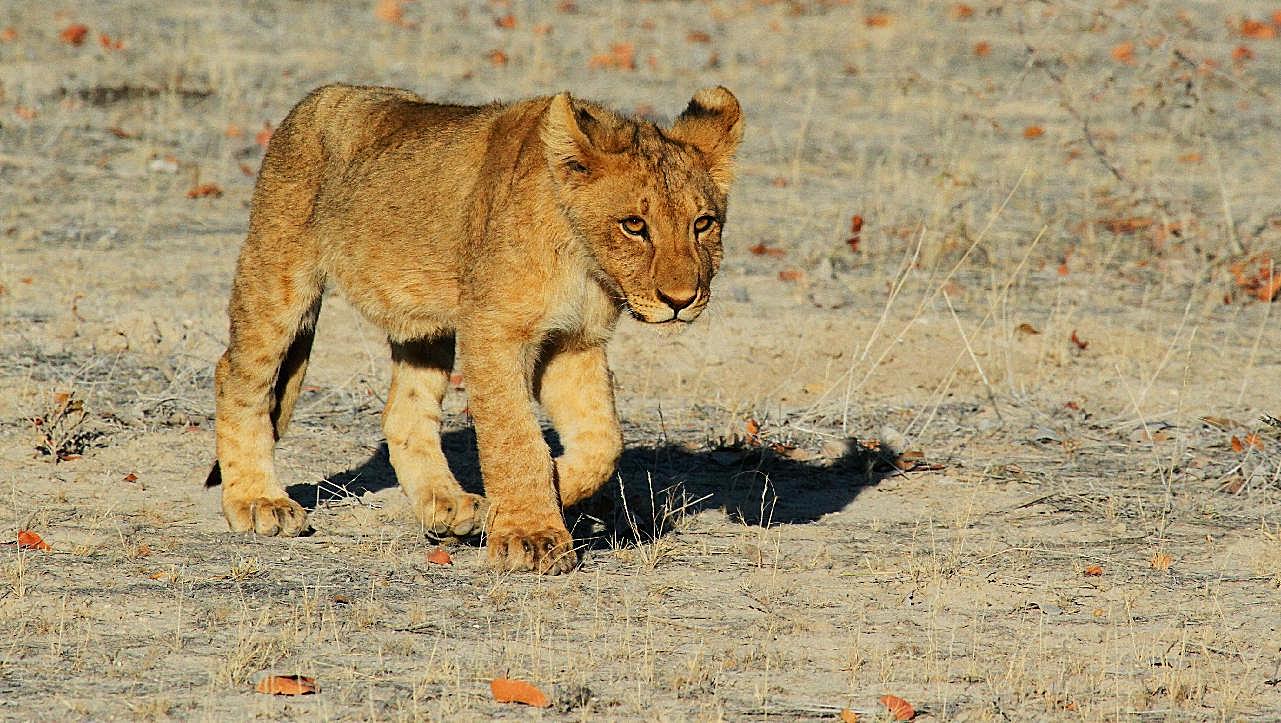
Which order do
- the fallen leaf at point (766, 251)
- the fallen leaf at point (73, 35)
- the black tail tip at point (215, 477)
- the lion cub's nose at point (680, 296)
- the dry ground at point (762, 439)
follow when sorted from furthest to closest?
the fallen leaf at point (73, 35) < the fallen leaf at point (766, 251) < the black tail tip at point (215, 477) < the lion cub's nose at point (680, 296) < the dry ground at point (762, 439)

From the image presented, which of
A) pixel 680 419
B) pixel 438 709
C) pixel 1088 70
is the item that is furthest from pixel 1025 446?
pixel 1088 70

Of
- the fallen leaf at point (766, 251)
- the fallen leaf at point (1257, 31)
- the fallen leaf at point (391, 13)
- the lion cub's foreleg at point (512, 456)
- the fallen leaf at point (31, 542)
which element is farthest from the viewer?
the fallen leaf at point (1257, 31)

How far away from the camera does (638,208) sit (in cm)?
502

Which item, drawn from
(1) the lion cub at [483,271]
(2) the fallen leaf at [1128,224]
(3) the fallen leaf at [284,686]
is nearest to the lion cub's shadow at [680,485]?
(1) the lion cub at [483,271]

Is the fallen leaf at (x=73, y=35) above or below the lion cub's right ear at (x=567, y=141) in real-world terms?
below

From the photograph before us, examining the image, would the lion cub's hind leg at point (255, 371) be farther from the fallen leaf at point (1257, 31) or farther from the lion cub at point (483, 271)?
the fallen leaf at point (1257, 31)

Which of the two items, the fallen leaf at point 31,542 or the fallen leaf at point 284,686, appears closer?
the fallen leaf at point 284,686

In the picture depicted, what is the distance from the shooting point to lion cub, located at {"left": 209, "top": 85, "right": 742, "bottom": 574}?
16.6 ft

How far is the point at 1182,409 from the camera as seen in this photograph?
7.84m

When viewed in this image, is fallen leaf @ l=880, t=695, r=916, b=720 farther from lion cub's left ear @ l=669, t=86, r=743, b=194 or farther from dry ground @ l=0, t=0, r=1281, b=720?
lion cub's left ear @ l=669, t=86, r=743, b=194

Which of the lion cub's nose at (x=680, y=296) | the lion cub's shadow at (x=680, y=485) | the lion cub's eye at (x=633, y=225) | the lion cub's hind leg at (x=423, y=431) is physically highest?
the lion cub's eye at (x=633, y=225)

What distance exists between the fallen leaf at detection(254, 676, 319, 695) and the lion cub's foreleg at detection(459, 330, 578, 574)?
1.12 metres

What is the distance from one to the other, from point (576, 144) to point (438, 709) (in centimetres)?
177

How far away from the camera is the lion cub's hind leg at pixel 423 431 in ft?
19.5
